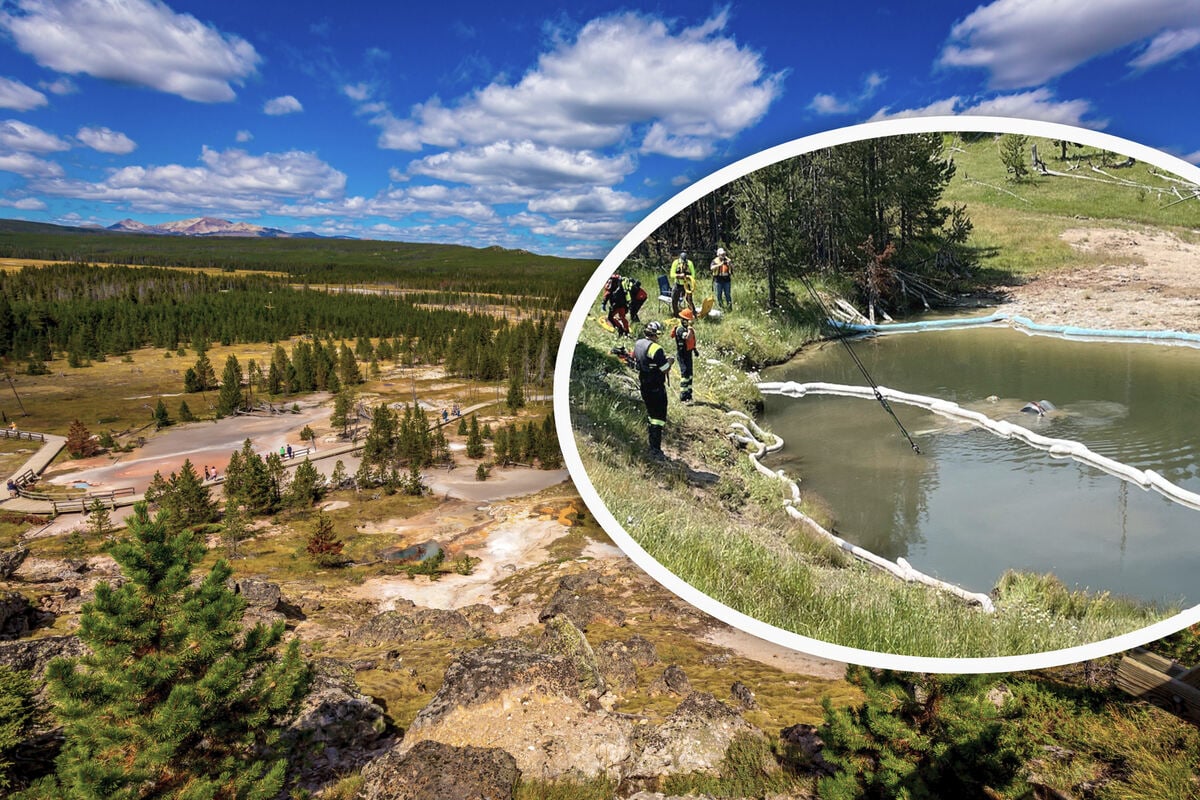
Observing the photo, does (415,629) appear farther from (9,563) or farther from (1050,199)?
(9,563)

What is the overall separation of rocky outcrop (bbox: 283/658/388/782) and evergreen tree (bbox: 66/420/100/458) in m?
49.8

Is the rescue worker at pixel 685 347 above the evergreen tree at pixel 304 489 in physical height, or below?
above

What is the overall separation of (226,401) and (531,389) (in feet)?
99.7

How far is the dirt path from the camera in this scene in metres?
2.33

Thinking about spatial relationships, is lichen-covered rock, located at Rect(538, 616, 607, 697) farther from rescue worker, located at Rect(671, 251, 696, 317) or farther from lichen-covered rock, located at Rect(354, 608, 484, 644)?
rescue worker, located at Rect(671, 251, 696, 317)

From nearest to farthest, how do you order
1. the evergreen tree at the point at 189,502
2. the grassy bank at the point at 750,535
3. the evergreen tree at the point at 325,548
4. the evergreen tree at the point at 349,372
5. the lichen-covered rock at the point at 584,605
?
the grassy bank at the point at 750,535 → the lichen-covered rock at the point at 584,605 → the evergreen tree at the point at 325,548 → the evergreen tree at the point at 189,502 → the evergreen tree at the point at 349,372

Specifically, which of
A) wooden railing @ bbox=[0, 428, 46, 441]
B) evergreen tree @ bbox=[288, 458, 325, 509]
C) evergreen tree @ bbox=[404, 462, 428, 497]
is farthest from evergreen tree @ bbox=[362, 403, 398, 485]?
wooden railing @ bbox=[0, 428, 46, 441]

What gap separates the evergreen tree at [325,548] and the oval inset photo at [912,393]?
2686 centimetres

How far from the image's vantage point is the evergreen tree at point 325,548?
87.6ft

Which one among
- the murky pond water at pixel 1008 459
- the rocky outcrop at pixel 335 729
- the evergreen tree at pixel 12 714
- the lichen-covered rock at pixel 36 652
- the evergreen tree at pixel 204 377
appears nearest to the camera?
the murky pond water at pixel 1008 459

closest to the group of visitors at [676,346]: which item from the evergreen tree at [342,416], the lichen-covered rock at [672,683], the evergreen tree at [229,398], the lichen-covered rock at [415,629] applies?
the lichen-covered rock at [672,683]

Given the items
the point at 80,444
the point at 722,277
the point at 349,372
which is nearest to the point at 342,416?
the point at 80,444

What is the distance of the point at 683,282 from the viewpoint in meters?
2.63

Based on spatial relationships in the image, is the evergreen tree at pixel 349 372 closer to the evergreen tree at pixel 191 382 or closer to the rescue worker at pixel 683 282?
the evergreen tree at pixel 191 382
